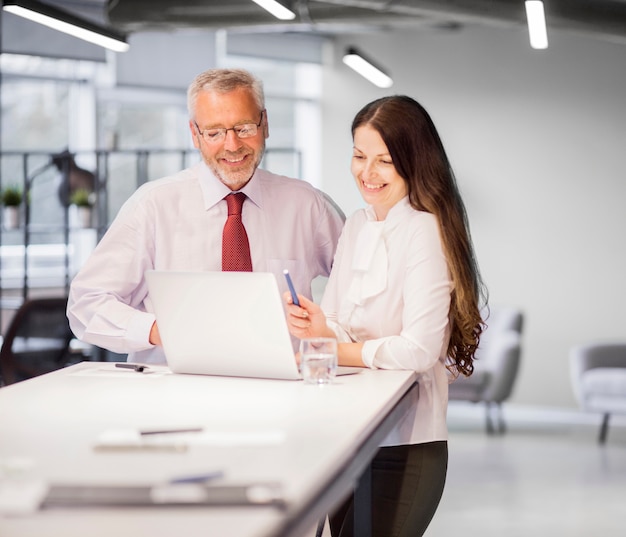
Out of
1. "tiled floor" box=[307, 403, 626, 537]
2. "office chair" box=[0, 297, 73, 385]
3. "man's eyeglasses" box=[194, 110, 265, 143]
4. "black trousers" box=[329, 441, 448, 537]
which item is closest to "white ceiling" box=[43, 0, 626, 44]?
"office chair" box=[0, 297, 73, 385]

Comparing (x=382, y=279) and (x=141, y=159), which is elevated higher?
(x=141, y=159)

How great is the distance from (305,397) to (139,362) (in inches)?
38.3

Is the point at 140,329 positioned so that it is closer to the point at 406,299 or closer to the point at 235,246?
the point at 235,246

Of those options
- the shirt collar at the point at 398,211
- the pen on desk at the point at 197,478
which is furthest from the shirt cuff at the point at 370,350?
the pen on desk at the point at 197,478

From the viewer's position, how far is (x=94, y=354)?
24.0 feet

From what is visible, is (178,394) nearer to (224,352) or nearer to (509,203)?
(224,352)

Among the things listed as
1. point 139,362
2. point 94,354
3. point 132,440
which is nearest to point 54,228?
point 94,354

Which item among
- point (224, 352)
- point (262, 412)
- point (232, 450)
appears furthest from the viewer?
point (224, 352)

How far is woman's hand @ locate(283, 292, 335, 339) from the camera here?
2621 millimetres

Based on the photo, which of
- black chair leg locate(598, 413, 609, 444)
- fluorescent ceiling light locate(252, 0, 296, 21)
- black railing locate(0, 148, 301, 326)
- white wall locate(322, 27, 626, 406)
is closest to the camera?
fluorescent ceiling light locate(252, 0, 296, 21)

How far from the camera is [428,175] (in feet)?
9.04

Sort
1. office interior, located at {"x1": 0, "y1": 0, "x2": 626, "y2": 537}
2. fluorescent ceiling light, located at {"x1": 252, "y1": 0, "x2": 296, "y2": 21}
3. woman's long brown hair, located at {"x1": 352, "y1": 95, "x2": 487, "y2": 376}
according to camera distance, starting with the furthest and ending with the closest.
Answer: office interior, located at {"x1": 0, "y1": 0, "x2": 626, "y2": 537}, fluorescent ceiling light, located at {"x1": 252, "y1": 0, "x2": 296, "y2": 21}, woman's long brown hair, located at {"x1": 352, "y1": 95, "x2": 487, "y2": 376}

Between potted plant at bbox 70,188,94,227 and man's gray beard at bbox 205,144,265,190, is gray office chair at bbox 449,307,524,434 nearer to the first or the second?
potted plant at bbox 70,188,94,227

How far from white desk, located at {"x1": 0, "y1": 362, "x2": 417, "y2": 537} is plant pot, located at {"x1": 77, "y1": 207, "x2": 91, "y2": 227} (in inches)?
224
